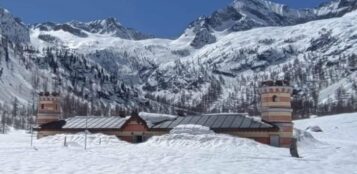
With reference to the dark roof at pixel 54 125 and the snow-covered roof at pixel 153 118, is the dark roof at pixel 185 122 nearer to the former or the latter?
the dark roof at pixel 54 125

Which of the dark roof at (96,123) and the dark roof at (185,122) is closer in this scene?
the dark roof at (185,122)

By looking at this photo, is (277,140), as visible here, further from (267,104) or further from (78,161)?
(78,161)

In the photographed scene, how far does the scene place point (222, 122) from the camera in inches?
2355

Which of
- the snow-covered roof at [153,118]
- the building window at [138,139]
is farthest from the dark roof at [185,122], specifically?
the building window at [138,139]

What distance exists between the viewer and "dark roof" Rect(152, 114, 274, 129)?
5759 centimetres

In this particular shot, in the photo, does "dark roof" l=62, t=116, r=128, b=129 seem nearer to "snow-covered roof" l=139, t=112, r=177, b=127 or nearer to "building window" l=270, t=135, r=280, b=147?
"snow-covered roof" l=139, t=112, r=177, b=127

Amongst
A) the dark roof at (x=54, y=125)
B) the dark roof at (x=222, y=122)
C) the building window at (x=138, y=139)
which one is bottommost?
the building window at (x=138, y=139)

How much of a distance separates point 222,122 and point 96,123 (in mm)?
15885

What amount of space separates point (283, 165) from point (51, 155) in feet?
53.1

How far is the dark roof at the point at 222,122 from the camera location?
57594mm

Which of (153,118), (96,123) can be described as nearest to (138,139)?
(153,118)

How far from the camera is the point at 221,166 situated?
32.7 m

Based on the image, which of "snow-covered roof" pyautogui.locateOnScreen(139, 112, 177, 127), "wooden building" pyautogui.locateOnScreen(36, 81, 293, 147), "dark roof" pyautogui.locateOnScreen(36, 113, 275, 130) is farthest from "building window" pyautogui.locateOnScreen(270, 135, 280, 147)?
"snow-covered roof" pyautogui.locateOnScreen(139, 112, 177, 127)

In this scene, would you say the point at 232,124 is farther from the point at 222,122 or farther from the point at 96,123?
the point at 96,123
